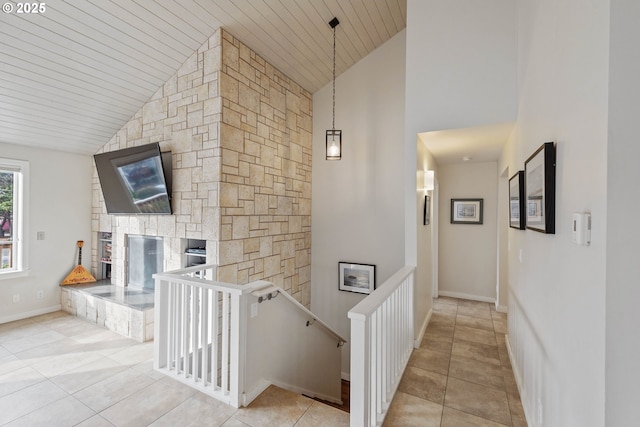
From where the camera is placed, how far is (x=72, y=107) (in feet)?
12.2

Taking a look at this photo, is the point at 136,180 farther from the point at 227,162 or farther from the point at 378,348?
the point at 378,348

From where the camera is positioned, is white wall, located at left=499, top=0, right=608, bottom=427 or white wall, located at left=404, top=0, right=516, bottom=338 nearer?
white wall, located at left=499, top=0, right=608, bottom=427

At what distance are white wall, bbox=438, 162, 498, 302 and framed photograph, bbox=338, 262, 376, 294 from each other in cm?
140

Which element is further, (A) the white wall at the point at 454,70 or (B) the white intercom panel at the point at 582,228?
(A) the white wall at the point at 454,70

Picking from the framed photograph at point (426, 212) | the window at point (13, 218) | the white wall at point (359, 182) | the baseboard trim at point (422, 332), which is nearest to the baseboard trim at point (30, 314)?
the window at point (13, 218)

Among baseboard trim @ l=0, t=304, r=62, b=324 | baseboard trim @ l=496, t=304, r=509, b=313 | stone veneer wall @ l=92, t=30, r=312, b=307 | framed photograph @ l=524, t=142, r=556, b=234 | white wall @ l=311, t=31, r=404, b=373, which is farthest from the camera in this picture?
white wall @ l=311, t=31, r=404, b=373

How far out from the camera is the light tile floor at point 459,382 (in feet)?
6.85

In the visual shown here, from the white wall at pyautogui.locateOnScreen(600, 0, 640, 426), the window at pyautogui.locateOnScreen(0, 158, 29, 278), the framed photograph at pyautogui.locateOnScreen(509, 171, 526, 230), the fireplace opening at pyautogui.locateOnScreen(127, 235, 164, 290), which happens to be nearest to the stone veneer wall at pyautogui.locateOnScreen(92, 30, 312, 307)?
the fireplace opening at pyautogui.locateOnScreen(127, 235, 164, 290)

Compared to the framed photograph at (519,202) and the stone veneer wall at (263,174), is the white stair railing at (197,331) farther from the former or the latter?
the framed photograph at (519,202)

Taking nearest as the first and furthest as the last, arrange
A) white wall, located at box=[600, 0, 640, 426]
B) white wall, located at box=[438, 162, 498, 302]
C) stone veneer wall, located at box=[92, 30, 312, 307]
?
white wall, located at box=[600, 0, 640, 426]
stone veneer wall, located at box=[92, 30, 312, 307]
white wall, located at box=[438, 162, 498, 302]

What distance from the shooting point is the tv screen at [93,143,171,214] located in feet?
12.2

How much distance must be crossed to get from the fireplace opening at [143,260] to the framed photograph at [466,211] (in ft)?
15.0

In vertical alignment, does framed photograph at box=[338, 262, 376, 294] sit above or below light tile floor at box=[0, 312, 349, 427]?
above

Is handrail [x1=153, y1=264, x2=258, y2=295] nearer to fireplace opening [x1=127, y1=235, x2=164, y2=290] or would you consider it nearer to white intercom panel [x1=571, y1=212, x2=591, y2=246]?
fireplace opening [x1=127, y1=235, x2=164, y2=290]
